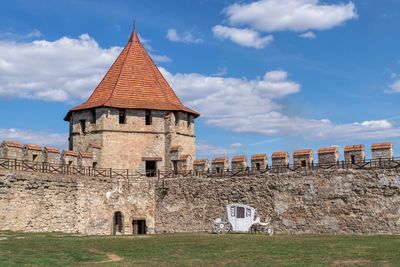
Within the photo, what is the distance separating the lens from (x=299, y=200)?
2595 cm

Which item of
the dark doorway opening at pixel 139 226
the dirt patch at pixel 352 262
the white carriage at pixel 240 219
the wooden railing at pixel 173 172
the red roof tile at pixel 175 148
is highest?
the red roof tile at pixel 175 148

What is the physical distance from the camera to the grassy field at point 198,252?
14.8 meters

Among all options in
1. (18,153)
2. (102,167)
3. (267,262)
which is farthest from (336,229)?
Answer: (18,153)

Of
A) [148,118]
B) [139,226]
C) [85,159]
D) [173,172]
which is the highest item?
[148,118]

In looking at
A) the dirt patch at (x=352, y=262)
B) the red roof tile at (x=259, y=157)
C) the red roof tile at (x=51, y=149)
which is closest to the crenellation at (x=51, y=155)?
the red roof tile at (x=51, y=149)

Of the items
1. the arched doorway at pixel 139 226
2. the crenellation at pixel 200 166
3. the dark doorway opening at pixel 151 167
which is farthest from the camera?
the dark doorway opening at pixel 151 167

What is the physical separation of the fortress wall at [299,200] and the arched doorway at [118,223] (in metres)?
2.09

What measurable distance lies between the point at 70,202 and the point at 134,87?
380 inches

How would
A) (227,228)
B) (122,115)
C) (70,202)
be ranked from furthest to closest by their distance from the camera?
1. (122,115)
2. (70,202)
3. (227,228)

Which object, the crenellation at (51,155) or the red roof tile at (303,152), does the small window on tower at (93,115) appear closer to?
the crenellation at (51,155)

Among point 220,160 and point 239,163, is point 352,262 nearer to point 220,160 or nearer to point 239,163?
point 239,163

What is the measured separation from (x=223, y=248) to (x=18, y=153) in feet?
44.2

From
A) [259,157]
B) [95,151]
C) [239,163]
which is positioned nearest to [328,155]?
[259,157]

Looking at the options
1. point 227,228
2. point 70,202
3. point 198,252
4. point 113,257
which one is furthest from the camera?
point 70,202
